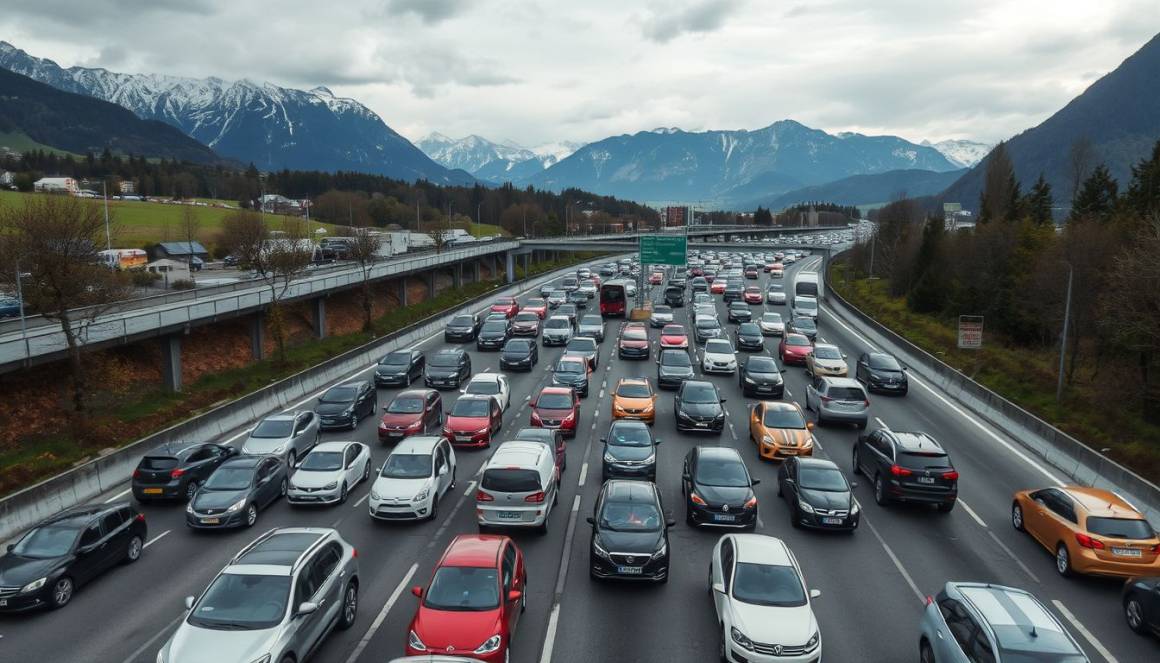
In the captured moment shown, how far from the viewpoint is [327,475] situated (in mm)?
18969

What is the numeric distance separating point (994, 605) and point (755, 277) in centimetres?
8171

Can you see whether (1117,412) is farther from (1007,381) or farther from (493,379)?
(493,379)

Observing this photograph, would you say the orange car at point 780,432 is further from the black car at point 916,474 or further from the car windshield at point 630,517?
the car windshield at point 630,517

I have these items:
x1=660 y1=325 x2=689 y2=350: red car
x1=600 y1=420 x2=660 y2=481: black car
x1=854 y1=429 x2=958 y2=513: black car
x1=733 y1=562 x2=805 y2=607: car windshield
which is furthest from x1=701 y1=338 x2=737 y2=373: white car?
x1=733 y1=562 x2=805 y2=607: car windshield

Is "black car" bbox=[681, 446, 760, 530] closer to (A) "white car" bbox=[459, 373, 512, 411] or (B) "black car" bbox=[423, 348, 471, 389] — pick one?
(A) "white car" bbox=[459, 373, 512, 411]

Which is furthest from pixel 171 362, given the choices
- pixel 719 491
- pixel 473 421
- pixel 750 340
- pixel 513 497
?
pixel 750 340

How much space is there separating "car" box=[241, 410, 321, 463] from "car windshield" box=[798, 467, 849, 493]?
1409 cm

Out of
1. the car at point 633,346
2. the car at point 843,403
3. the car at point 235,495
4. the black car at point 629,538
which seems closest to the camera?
the black car at point 629,538

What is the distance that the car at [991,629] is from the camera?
963 cm

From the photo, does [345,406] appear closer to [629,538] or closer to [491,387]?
[491,387]

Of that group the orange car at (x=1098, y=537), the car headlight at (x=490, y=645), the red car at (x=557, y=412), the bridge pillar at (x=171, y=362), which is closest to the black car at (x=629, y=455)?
the red car at (x=557, y=412)

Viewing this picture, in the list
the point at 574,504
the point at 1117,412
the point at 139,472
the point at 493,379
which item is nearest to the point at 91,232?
the point at 139,472

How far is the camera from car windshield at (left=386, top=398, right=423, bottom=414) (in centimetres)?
2505

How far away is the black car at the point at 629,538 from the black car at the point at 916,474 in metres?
7.11
